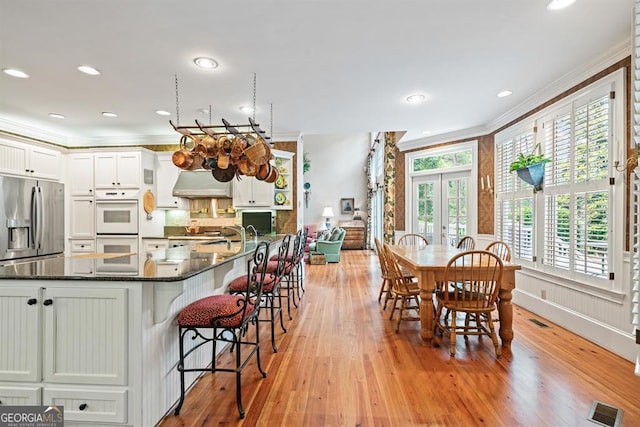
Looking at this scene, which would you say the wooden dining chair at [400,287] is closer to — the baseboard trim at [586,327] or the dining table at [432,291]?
the dining table at [432,291]

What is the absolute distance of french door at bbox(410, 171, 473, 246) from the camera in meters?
5.45

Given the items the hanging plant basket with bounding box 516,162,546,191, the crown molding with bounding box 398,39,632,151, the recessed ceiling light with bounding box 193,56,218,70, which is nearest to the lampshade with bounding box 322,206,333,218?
the crown molding with bounding box 398,39,632,151

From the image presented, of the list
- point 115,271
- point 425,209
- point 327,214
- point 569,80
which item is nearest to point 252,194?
point 115,271

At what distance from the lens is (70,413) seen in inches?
64.6

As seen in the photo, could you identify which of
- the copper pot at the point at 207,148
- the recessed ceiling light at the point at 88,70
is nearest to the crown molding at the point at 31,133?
the recessed ceiling light at the point at 88,70

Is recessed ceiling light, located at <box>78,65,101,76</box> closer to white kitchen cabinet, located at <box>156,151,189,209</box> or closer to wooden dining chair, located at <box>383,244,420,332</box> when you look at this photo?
white kitchen cabinet, located at <box>156,151,189,209</box>

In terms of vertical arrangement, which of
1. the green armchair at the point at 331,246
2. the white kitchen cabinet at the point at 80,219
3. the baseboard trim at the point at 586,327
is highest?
the white kitchen cabinet at the point at 80,219

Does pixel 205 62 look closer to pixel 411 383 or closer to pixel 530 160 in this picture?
pixel 411 383

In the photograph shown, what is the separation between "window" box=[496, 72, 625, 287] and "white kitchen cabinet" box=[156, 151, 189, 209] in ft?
17.6

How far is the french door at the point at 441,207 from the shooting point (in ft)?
17.9

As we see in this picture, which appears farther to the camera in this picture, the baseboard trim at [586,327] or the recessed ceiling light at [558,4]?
the baseboard trim at [586,327]

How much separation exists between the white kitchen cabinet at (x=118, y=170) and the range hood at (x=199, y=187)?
64 cm

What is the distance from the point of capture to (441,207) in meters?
5.80

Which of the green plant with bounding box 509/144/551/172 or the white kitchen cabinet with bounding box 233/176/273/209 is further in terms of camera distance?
the white kitchen cabinet with bounding box 233/176/273/209
